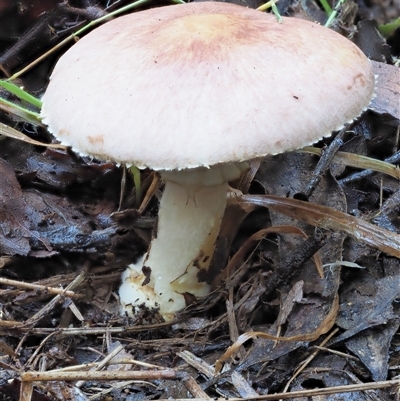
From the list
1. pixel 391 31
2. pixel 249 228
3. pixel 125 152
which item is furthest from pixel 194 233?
pixel 391 31

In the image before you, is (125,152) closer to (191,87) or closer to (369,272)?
(191,87)

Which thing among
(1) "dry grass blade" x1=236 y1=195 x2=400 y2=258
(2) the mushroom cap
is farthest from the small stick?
(1) "dry grass blade" x1=236 y1=195 x2=400 y2=258

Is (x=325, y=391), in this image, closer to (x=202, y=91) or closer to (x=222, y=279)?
(x=222, y=279)

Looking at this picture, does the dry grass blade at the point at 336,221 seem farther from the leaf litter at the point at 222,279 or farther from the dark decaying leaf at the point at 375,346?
the dark decaying leaf at the point at 375,346

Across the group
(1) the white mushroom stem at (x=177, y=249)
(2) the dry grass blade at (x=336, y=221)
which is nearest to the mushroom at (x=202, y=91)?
(1) the white mushroom stem at (x=177, y=249)

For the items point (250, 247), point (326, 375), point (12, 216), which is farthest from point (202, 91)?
point (12, 216)

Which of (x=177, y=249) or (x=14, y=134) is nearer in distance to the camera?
(x=177, y=249)
